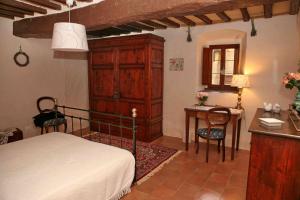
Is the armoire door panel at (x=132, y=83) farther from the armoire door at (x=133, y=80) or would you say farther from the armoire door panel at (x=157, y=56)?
the armoire door panel at (x=157, y=56)

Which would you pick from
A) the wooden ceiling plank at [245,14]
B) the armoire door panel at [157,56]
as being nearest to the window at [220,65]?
the wooden ceiling plank at [245,14]

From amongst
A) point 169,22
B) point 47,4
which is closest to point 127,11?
point 47,4

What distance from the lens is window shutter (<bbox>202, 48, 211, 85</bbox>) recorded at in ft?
14.1

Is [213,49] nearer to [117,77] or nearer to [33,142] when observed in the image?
[117,77]

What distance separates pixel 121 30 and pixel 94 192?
12.0 feet

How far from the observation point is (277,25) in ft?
11.1

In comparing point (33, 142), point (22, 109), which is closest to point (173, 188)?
point (33, 142)

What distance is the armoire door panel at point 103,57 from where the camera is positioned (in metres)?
4.44

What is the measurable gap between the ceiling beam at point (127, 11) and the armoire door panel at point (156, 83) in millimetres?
1638

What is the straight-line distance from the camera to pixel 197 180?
2.72 meters

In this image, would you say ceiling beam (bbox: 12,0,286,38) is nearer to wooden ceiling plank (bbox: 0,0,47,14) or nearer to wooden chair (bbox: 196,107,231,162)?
wooden ceiling plank (bbox: 0,0,47,14)

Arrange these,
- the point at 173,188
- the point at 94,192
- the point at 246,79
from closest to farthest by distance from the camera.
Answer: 1. the point at 94,192
2. the point at 173,188
3. the point at 246,79

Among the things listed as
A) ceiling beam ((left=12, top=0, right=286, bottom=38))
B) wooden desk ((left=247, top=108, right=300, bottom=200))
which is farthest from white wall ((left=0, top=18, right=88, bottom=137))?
wooden desk ((left=247, top=108, right=300, bottom=200))

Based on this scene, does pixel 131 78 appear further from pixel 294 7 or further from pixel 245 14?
pixel 294 7
